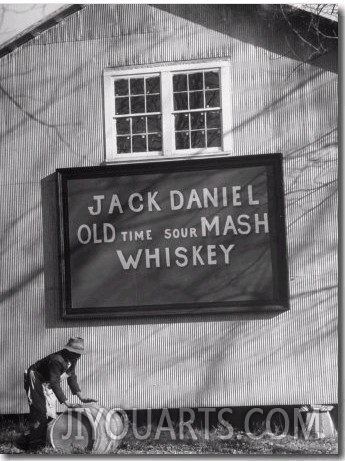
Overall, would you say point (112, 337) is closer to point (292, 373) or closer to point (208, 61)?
point (292, 373)

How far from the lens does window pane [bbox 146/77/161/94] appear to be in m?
12.2

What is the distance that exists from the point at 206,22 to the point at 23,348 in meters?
5.23

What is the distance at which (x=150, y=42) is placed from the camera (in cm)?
1219

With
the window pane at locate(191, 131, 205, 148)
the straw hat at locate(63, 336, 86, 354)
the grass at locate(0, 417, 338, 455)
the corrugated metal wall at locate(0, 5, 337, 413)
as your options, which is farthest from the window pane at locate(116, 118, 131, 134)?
the grass at locate(0, 417, 338, 455)

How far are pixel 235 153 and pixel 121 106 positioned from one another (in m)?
1.76

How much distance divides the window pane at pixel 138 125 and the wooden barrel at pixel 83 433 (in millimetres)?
3891

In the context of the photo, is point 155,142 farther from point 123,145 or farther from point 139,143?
point 123,145

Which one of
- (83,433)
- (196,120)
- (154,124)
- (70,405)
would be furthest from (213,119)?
(83,433)

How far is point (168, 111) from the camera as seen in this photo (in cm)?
1209

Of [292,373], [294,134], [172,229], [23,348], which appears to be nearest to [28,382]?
[23,348]

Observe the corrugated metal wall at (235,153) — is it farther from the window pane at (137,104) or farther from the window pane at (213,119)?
the window pane at (137,104)

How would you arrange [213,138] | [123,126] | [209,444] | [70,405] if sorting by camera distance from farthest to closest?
[123,126]
[213,138]
[70,405]
[209,444]

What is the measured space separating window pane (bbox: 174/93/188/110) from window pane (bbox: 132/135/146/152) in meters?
0.63

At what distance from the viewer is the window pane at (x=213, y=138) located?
11994mm
